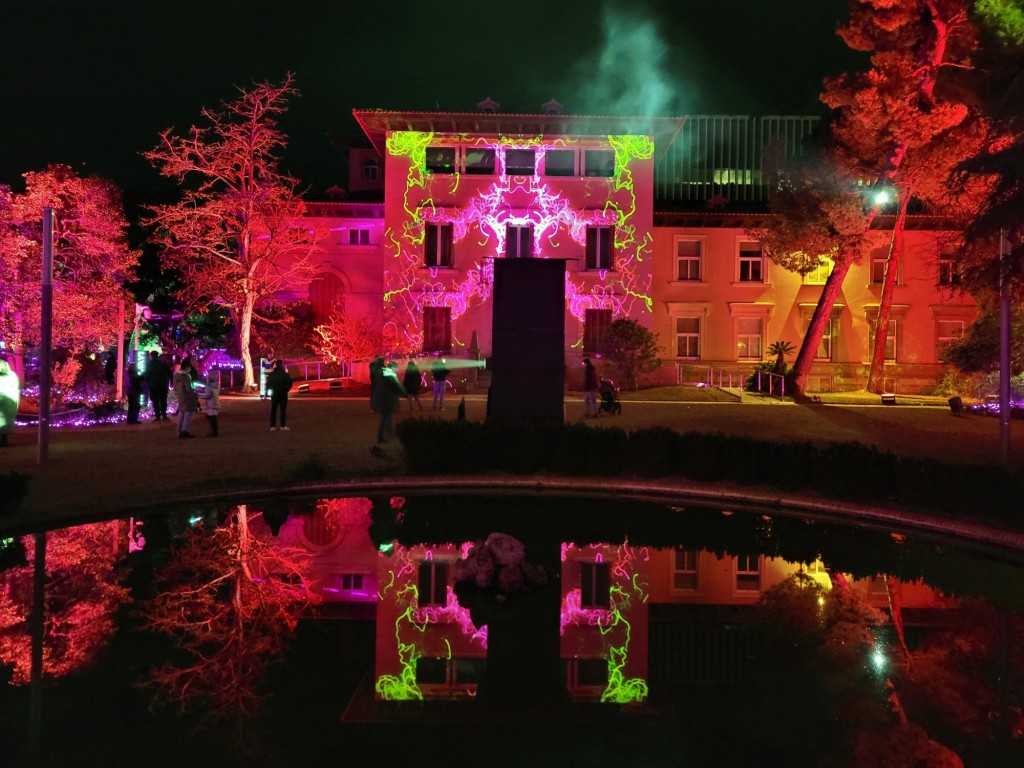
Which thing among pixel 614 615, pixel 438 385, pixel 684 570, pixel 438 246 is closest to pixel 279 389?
pixel 438 385

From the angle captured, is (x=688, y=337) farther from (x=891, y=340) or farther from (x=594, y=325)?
(x=891, y=340)

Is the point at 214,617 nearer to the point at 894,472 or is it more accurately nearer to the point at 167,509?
the point at 167,509

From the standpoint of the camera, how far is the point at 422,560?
8422 millimetres

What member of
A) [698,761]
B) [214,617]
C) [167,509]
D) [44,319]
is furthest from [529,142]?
[698,761]

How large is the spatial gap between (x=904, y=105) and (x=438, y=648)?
76.0ft

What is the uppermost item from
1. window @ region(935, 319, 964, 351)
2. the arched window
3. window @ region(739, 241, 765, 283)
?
window @ region(739, 241, 765, 283)

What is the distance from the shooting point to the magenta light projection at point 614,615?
5352mm

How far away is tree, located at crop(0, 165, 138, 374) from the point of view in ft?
68.7

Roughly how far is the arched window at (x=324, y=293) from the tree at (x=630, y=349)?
11502 millimetres

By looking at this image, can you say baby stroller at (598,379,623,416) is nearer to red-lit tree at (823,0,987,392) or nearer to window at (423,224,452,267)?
red-lit tree at (823,0,987,392)

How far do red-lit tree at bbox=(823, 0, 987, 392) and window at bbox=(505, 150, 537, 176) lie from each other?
11007 millimetres

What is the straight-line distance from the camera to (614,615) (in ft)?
22.2

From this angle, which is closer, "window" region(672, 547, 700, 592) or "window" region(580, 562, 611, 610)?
"window" region(580, 562, 611, 610)

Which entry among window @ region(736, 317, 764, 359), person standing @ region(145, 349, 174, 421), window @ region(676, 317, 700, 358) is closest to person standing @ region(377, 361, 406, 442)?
person standing @ region(145, 349, 174, 421)
